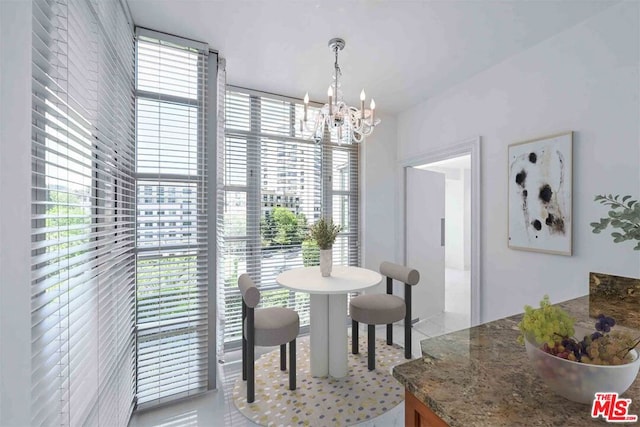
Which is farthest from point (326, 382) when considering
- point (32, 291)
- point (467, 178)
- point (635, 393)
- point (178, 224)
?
point (467, 178)

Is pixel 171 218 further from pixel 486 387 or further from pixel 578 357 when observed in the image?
pixel 578 357

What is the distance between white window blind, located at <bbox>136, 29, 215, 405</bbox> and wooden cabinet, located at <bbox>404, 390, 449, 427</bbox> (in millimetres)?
1755

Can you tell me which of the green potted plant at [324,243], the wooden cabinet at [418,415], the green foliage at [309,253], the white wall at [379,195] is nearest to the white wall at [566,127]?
the white wall at [379,195]

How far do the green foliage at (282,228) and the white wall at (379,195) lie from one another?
81 cm

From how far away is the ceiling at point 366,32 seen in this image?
1.75 meters

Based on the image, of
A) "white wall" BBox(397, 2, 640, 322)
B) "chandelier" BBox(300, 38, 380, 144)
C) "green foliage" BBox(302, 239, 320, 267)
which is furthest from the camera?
"green foliage" BBox(302, 239, 320, 267)

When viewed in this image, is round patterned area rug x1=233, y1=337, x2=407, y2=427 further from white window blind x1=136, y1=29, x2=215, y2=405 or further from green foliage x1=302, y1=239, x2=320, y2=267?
green foliage x1=302, y1=239, x2=320, y2=267

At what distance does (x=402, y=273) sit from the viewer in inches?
103

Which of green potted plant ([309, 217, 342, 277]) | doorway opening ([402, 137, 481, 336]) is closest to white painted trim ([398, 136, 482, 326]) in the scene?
doorway opening ([402, 137, 481, 336])

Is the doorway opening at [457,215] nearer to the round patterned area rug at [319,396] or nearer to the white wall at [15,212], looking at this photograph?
the round patterned area rug at [319,396]

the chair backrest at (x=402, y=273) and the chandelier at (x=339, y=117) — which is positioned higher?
the chandelier at (x=339, y=117)

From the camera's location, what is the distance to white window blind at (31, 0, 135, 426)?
0.82 m

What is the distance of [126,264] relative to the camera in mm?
1760

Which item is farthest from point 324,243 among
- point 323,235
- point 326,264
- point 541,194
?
point 541,194
